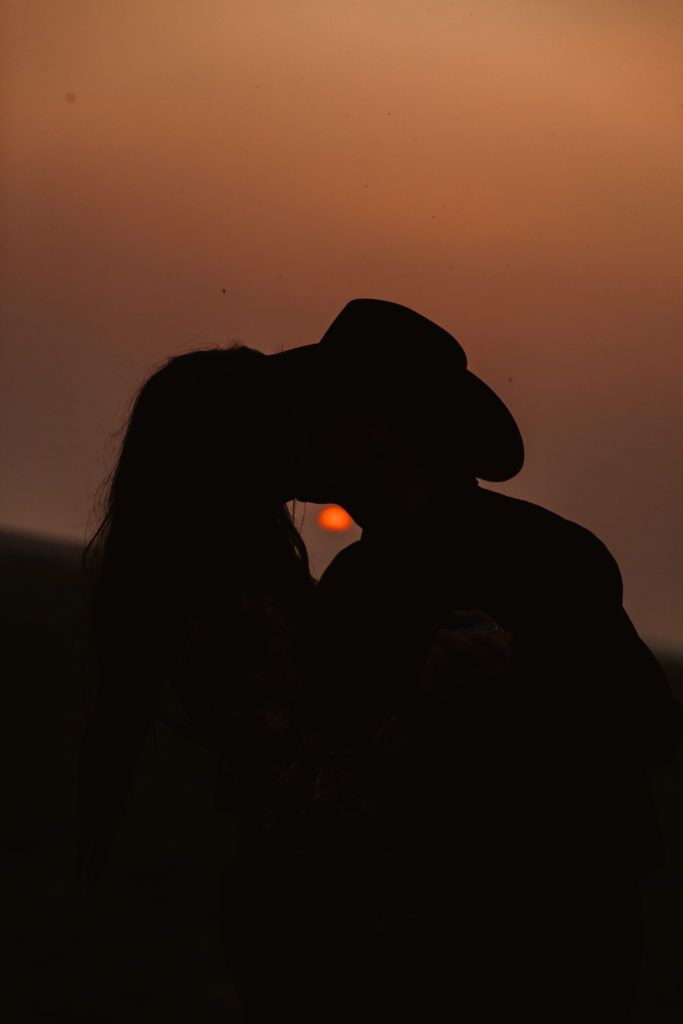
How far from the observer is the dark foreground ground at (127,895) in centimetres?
215

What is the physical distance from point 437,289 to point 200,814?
1693 mm

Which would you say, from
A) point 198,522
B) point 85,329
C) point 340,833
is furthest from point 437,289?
point 340,833

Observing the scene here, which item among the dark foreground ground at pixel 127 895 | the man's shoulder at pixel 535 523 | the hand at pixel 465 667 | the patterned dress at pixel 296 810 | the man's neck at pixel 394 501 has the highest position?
the man's shoulder at pixel 535 523

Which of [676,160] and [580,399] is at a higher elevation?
[676,160]

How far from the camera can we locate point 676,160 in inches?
85.6

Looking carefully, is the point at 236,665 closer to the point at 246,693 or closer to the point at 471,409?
Result: the point at 246,693

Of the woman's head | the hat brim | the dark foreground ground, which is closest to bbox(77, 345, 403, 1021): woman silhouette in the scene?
the woman's head

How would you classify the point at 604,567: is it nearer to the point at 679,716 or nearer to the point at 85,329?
the point at 679,716

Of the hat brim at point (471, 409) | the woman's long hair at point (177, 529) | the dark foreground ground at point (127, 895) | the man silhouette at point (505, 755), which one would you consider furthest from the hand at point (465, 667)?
the dark foreground ground at point (127, 895)

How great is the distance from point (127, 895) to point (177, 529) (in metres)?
1.98

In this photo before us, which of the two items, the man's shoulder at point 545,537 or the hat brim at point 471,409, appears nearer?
the man's shoulder at point 545,537

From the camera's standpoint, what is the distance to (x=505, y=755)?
0.81 metres

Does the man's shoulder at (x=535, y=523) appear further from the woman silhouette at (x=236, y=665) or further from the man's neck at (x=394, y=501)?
the woman silhouette at (x=236, y=665)

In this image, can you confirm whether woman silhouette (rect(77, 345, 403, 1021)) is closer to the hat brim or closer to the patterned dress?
the patterned dress
